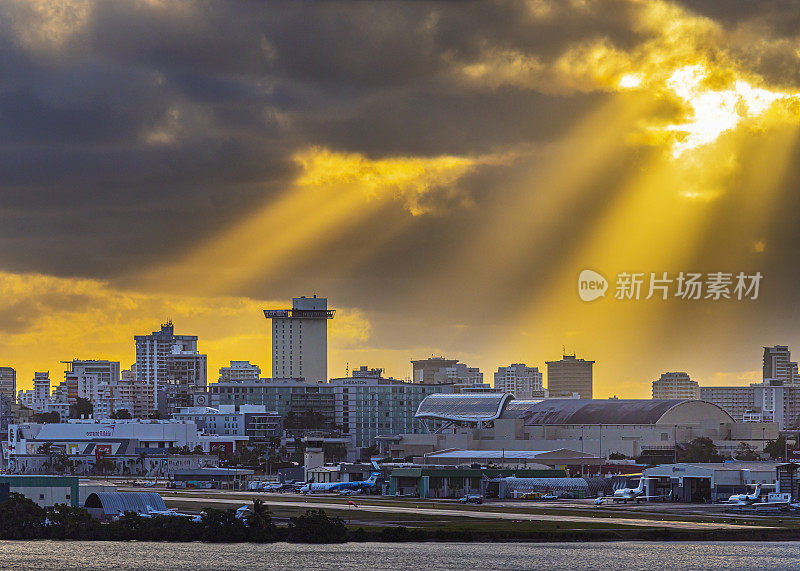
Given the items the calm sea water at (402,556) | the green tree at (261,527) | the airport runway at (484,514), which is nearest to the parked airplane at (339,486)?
the airport runway at (484,514)

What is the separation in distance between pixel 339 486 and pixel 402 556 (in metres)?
77.2

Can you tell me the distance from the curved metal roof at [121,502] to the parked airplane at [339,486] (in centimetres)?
5086

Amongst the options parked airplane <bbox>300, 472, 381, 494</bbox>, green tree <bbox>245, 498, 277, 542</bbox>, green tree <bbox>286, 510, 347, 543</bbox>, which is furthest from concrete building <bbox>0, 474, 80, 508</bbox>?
parked airplane <bbox>300, 472, 381, 494</bbox>

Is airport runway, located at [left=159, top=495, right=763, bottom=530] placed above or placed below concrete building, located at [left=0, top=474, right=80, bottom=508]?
below

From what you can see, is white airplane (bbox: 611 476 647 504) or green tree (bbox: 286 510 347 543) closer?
green tree (bbox: 286 510 347 543)

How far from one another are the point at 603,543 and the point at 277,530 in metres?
26.5

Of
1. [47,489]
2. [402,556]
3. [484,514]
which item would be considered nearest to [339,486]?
[484,514]

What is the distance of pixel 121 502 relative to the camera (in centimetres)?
13475

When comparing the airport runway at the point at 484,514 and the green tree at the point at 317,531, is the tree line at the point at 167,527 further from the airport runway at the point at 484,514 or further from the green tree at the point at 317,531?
the airport runway at the point at 484,514

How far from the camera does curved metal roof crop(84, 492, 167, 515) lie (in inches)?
5256

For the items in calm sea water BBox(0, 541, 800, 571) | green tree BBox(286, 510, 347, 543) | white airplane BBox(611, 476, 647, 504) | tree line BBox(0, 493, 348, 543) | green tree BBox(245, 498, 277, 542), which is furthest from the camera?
white airplane BBox(611, 476, 647, 504)

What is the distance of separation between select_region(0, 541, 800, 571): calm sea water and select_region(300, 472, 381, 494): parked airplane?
66.7 metres

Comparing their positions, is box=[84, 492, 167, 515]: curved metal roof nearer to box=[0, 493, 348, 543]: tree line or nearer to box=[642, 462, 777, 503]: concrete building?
box=[0, 493, 348, 543]: tree line

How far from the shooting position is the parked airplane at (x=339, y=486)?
187875mm
